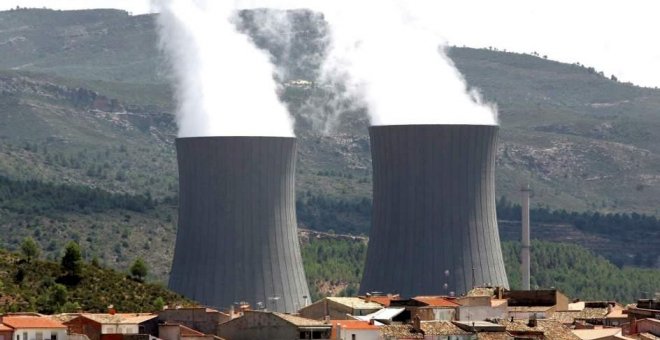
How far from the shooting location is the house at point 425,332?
41.0 meters

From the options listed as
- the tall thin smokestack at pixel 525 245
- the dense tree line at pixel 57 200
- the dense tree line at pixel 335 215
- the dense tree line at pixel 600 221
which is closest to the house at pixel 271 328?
the tall thin smokestack at pixel 525 245

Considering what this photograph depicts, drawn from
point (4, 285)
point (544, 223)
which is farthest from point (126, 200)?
point (4, 285)

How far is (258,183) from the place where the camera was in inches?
2338

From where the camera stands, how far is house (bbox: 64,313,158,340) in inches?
1526

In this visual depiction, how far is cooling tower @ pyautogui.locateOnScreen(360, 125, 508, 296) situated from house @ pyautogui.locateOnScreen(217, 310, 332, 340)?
780 inches

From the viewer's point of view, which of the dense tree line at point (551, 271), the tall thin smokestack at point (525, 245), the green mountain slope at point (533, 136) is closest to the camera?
the tall thin smokestack at point (525, 245)

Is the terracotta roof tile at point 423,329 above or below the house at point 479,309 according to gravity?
below

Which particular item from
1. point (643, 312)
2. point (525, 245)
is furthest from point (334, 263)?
point (643, 312)

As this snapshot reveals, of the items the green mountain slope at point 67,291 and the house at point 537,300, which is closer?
the green mountain slope at point 67,291

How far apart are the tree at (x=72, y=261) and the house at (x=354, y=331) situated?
12.7 metres

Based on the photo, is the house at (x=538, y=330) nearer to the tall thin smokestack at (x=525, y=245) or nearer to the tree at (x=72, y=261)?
the tree at (x=72, y=261)

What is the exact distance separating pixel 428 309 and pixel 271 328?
784 centimetres

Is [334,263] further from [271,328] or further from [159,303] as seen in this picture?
[271,328]

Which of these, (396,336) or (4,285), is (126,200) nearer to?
(4,285)
